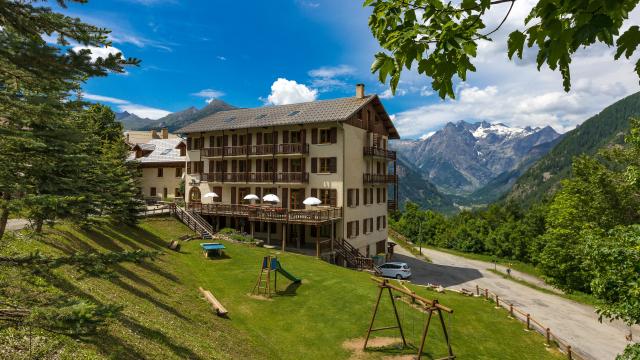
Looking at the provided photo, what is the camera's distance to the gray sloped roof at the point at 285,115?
124ft

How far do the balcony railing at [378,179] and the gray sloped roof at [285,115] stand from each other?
7.97 metres

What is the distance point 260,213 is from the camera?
3719 centimetres

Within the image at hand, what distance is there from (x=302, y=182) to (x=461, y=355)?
23702 mm

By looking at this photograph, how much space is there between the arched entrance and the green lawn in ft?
55.9

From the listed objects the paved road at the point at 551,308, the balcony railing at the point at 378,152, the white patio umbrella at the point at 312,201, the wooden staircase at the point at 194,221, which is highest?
the balcony railing at the point at 378,152

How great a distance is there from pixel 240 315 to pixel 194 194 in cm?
3138

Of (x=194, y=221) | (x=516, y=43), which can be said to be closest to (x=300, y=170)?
(x=194, y=221)

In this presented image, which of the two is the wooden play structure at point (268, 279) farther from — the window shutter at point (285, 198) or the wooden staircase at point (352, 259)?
the window shutter at point (285, 198)

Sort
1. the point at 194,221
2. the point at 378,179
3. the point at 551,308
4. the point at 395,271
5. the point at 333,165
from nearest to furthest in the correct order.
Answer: the point at 551,308, the point at 333,165, the point at 395,271, the point at 194,221, the point at 378,179

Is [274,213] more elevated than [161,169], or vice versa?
[161,169]

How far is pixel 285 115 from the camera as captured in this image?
41656 millimetres

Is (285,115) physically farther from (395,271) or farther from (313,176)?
(395,271)

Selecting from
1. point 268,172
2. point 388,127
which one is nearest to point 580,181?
point 388,127

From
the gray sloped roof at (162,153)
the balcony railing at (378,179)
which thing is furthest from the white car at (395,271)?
the gray sloped roof at (162,153)
